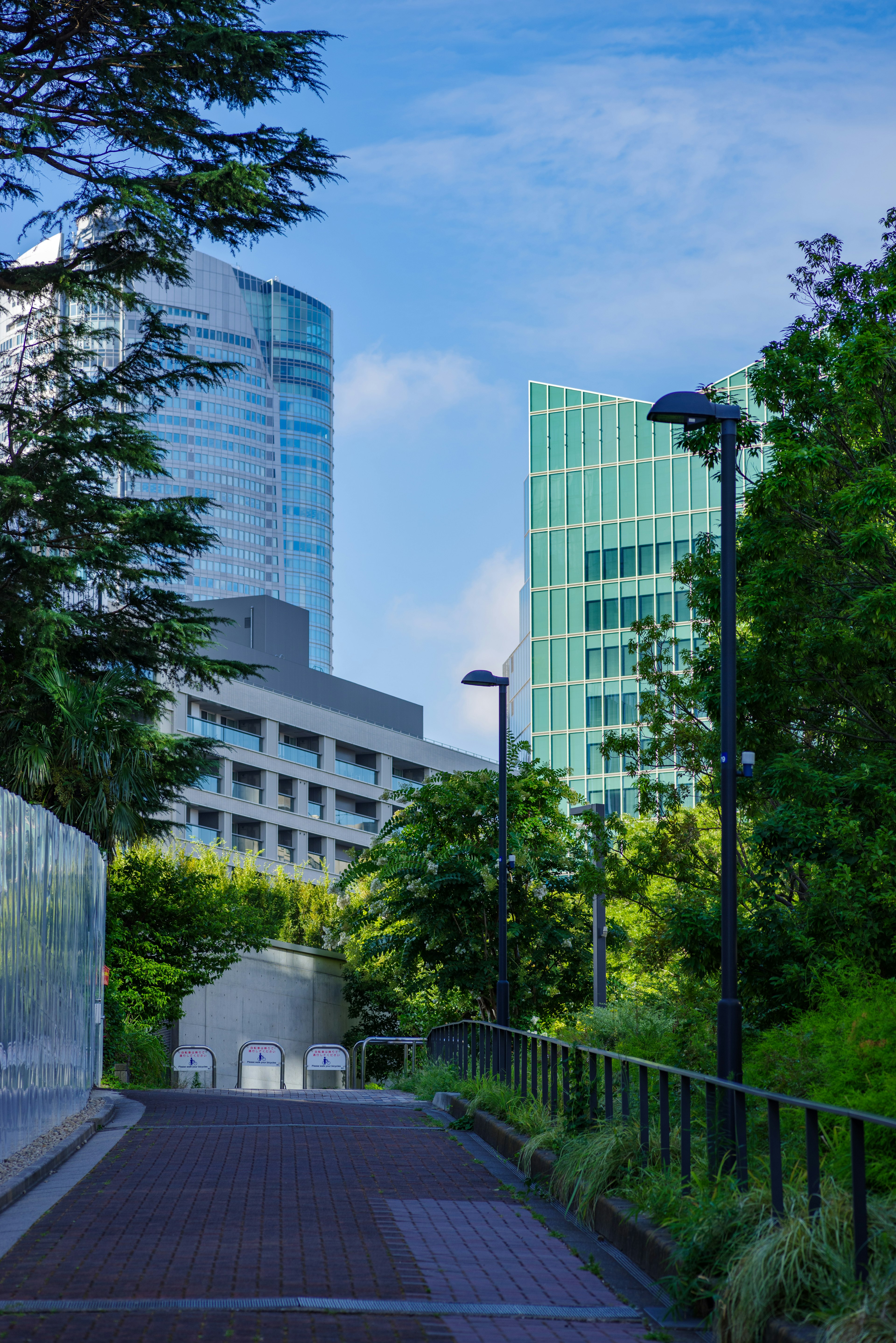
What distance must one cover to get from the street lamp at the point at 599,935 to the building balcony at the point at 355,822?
69.1 m

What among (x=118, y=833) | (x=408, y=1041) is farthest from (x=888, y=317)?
(x=408, y=1041)

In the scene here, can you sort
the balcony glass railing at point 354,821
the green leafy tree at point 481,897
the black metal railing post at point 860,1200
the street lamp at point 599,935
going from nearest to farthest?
the black metal railing post at point 860,1200 < the street lamp at point 599,935 < the green leafy tree at point 481,897 < the balcony glass railing at point 354,821

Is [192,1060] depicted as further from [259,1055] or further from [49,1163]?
[49,1163]

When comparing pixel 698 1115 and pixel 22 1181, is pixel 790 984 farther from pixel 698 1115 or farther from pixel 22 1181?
pixel 22 1181

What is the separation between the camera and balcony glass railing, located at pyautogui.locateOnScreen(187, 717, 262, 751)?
81.1 m

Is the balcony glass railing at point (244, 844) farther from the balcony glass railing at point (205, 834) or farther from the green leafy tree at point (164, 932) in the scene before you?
the green leafy tree at point (164, 932)

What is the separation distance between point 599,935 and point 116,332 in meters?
17.0

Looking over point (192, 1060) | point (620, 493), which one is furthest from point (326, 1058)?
point (620, 493)

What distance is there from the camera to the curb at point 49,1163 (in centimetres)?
1026

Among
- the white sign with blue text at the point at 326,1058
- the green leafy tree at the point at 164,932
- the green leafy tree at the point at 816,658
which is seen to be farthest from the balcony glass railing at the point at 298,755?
the green leafy tree at the point at 816,658

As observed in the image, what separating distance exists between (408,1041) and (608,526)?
191 feet

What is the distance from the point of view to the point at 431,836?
3156cm

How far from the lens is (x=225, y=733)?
85.4m

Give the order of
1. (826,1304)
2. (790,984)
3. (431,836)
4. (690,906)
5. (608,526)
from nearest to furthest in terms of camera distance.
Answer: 1. (826,1304)
2. (790,984)
3. (690,906)
4. (431,836)
5. (608,526)
